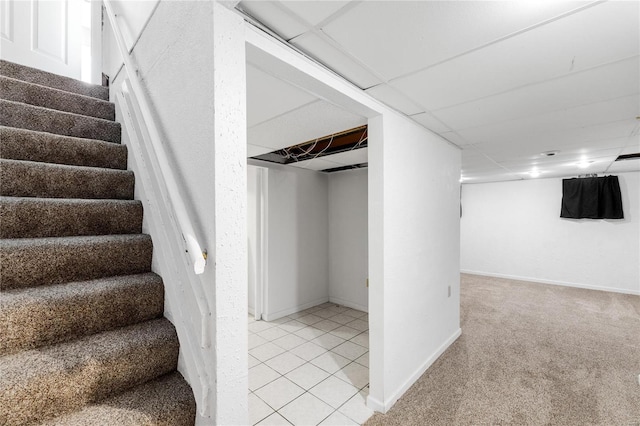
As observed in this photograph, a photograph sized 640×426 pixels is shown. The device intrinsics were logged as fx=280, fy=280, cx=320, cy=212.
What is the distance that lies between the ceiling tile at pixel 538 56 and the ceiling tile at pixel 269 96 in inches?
24.0

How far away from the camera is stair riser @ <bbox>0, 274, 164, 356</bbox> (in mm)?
1074

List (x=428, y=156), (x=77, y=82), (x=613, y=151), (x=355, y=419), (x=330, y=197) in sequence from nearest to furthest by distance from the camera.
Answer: (x=355, y=419) < (x=77, y=82) < (x=428, y=156) < (x=613, y=151) < (x=330, y=197)

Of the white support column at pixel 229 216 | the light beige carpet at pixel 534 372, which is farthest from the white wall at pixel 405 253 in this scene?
the white support column at pixel 229 216

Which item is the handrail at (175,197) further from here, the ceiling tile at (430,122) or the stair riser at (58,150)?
the ceiling tile at (430,122)

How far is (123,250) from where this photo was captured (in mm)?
1511

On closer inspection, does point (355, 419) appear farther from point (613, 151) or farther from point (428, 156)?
point (613, 151)

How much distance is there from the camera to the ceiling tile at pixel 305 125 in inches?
80.4

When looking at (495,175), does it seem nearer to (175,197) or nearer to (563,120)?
(563,120)

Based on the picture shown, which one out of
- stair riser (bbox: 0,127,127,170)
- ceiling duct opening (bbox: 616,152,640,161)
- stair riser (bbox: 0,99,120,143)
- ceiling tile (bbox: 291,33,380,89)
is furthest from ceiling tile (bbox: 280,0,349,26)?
ceiling duct opening (bbox: 616,152,640,161)

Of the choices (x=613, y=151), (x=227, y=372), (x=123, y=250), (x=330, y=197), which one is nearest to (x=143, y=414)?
(x=227, y=372)

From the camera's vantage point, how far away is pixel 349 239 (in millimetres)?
4539

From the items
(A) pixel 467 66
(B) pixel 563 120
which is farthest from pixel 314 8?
(B) pixel 563 120

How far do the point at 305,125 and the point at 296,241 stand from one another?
7.54 feet

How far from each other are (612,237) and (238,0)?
7334 mm
